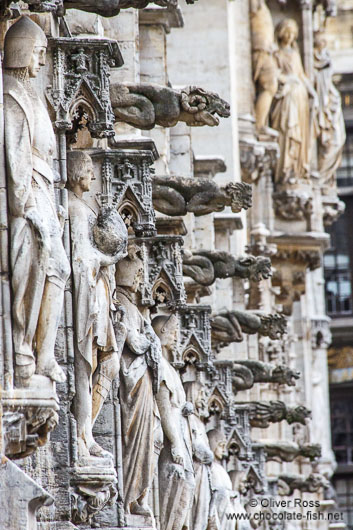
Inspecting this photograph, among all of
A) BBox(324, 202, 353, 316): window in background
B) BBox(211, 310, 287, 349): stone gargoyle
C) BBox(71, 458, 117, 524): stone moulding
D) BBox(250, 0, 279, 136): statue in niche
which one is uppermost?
BBox(250, 0, 279, 136): statue in niche

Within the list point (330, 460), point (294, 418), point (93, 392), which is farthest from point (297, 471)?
Answer: point (93, 392)

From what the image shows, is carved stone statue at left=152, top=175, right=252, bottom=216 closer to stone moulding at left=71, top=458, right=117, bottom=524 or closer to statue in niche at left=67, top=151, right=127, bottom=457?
statue in niche at left=67, top=151, right=127, bottom=457

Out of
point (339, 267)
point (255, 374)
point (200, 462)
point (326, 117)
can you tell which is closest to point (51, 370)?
point (200, 462)

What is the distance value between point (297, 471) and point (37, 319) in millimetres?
39766

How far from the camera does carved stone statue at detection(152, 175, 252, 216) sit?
85.7 ft

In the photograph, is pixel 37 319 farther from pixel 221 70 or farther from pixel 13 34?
pixel 221 70

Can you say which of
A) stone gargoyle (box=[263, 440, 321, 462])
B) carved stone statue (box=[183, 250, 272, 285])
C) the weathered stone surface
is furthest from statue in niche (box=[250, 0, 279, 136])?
the weathered stone surface

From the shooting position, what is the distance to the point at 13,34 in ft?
59.9

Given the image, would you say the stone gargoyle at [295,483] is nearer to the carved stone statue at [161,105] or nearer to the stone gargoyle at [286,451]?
the stone gargoyle at [286,451]

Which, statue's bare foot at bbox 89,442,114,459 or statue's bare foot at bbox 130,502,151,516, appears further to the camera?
statue's bare foot at bbox 130,502,151,516

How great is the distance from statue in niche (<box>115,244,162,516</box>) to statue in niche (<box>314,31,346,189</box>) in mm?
29359

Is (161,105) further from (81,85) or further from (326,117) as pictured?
(326,117)

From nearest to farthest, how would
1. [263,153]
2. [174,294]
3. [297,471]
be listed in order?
[174,294]
[263,153]
[297,471]

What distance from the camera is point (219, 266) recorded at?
30.4 m
